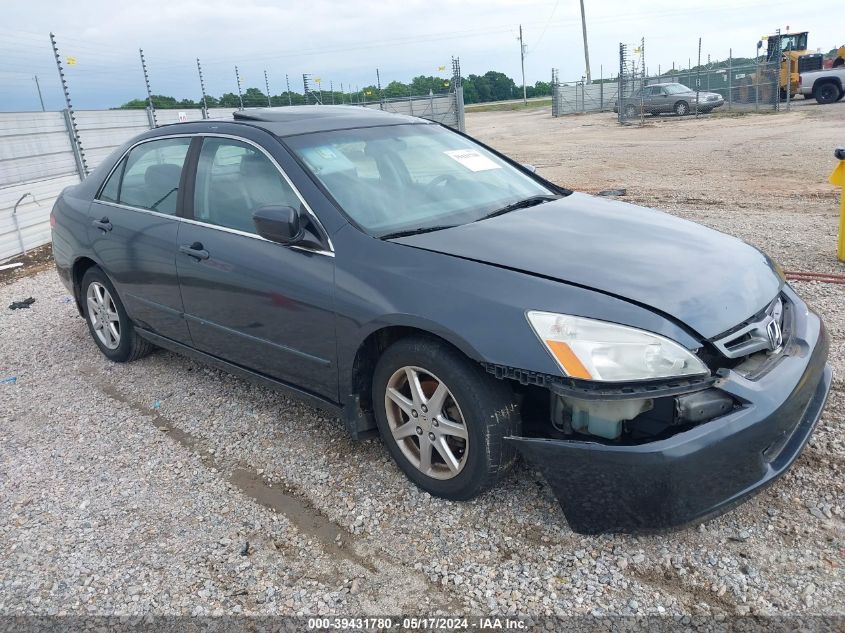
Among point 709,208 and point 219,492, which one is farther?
point 709,208

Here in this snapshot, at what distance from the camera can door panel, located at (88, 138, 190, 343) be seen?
4.07 metres

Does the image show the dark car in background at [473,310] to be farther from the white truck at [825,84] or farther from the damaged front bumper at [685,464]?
the white truck at [825,84]

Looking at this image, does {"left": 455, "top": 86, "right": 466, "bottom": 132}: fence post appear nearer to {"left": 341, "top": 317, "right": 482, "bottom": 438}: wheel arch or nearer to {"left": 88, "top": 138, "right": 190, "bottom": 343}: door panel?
{"left": 88, "top": 138, "right": 190, "bottom": 343}: door panel

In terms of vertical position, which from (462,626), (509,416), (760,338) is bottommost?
(462,626)

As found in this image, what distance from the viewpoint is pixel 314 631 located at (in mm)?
2357

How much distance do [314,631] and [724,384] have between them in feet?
5.57

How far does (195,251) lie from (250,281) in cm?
55

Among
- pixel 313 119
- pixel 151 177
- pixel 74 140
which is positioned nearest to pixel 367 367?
pixel 313 119

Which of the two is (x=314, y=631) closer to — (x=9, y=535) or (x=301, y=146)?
(x=9, y=535)

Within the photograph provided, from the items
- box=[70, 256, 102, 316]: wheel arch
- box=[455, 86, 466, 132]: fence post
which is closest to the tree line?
box=[455, 86, 466, 132]: fence post

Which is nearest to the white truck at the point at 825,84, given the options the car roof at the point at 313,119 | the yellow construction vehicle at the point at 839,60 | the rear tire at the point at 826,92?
the rear tire at the point at 826,92

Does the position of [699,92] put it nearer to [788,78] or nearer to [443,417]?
[788,78]

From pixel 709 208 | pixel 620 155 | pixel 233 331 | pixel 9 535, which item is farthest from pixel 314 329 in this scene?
pixel 620 155

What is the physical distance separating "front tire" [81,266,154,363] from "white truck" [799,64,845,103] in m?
30.5
